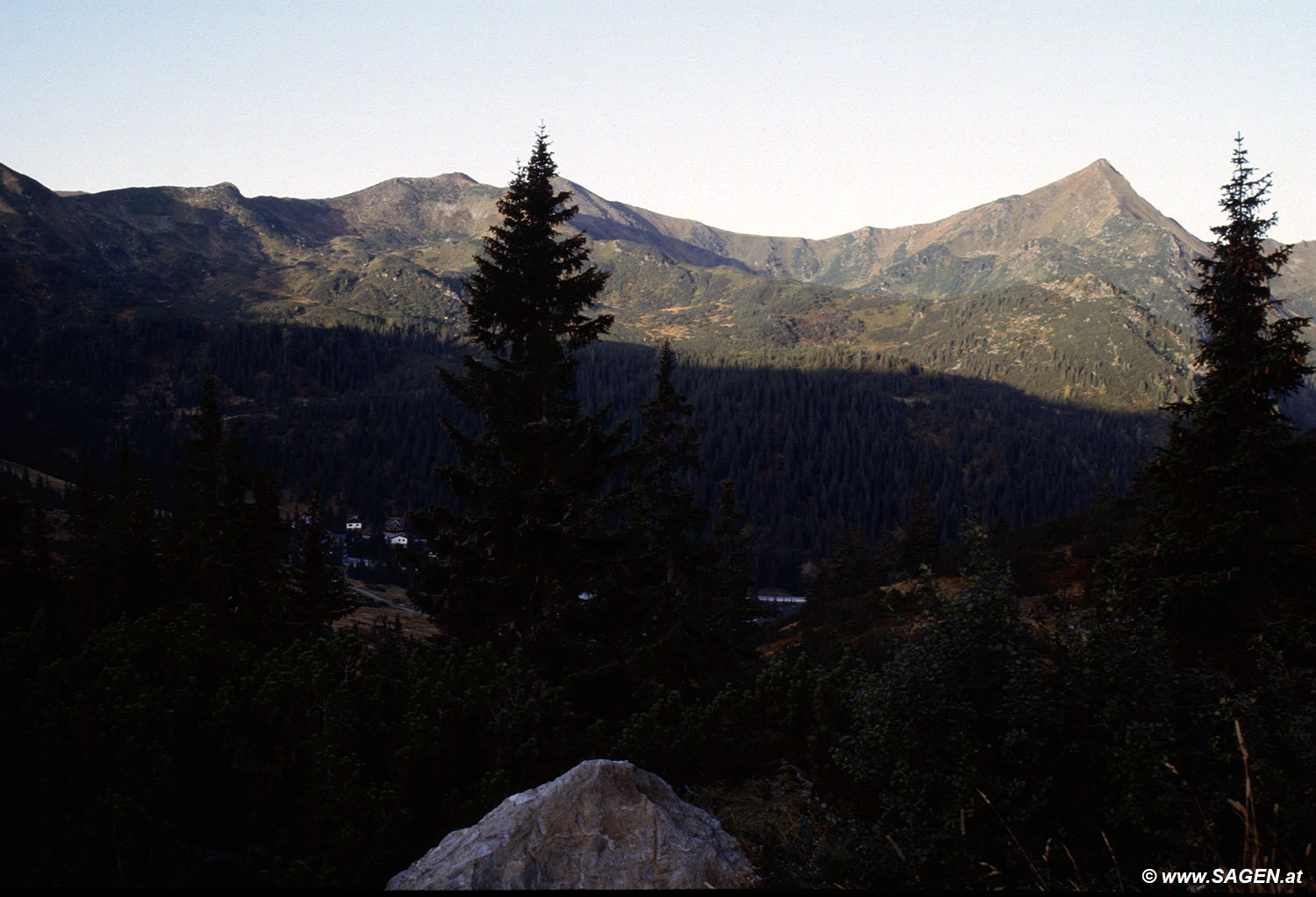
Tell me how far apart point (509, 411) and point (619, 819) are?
9.66 metres

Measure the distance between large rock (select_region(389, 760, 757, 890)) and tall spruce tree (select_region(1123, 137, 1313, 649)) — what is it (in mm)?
10992

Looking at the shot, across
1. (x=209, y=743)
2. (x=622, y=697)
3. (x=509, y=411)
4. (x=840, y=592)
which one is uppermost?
(x=509, y=411)

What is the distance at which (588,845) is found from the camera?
16.9ft

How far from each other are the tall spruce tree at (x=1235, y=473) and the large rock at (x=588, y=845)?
11.0 metres

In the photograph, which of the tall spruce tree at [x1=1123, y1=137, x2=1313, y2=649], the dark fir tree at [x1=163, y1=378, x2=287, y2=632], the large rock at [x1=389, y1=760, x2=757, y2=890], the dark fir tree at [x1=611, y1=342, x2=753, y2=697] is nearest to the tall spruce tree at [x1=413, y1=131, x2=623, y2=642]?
the dark fir tree at [x1=611, y1=342, x2=753, y2=697]

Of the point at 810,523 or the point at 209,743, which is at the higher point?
the point at 209,743

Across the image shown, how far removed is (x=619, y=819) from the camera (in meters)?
5.39

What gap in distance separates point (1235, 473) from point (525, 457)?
42.7 feet

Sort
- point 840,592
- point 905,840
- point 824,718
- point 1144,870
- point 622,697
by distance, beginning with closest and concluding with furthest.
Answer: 1. point 1144,870
2. point 905,840
3. point 824,718
4. point 622,697
5. point 840,592

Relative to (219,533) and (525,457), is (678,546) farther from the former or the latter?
(219,533)

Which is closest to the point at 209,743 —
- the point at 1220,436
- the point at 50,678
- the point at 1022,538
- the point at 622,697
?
the point at 50,678

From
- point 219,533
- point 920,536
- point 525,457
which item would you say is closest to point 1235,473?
point 525,457

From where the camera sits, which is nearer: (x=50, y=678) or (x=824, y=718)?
(x=50, y=678)

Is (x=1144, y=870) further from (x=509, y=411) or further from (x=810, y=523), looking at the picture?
(x=810, y=523)
